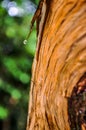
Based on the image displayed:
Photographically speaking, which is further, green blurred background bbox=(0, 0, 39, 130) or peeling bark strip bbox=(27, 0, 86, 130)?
green blurred background bbox=(0, 0, 39, 130)

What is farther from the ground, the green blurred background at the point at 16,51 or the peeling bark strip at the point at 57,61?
the green blurred background at the point at 16,51

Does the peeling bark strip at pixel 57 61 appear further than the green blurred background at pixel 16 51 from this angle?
No

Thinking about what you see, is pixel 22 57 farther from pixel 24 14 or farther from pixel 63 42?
pixel 63 42

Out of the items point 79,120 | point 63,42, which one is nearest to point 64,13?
point 63,42

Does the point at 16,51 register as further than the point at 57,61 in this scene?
Yes
